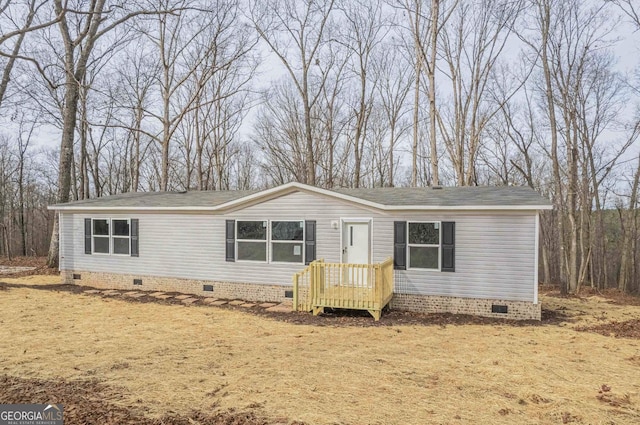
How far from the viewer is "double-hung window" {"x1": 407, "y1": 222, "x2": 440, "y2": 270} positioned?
9.27 m

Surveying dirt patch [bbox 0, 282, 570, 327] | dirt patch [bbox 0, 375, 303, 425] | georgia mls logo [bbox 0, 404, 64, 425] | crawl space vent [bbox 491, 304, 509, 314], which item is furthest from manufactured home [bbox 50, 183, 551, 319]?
georgia mls logo [bbox 0, 404, 64, 425]

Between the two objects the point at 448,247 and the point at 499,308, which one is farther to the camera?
the point at 448,247

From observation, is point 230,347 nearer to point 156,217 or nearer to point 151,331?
point 151,331

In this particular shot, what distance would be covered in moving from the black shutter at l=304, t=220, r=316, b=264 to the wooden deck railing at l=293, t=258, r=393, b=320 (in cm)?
62

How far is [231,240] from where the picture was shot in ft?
35.6

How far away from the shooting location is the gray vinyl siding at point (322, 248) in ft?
28.6

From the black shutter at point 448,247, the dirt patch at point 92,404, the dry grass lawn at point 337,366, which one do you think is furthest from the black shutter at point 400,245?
the dirt patch at point 92,404

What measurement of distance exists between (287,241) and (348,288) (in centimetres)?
221

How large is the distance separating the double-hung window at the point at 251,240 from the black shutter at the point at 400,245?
11.2 ft

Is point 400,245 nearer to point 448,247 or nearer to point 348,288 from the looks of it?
point 448,247

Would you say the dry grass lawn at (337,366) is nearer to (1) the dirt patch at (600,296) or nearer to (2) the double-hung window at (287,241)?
(2) the double-hung window at (287,241)

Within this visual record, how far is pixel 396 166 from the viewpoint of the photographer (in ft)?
90.0

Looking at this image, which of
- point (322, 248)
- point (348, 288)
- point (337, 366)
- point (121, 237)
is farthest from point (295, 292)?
point (121, 237)

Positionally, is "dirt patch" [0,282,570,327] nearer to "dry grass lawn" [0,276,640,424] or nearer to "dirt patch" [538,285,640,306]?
"dry grass lawn" [0,276,640,424]
